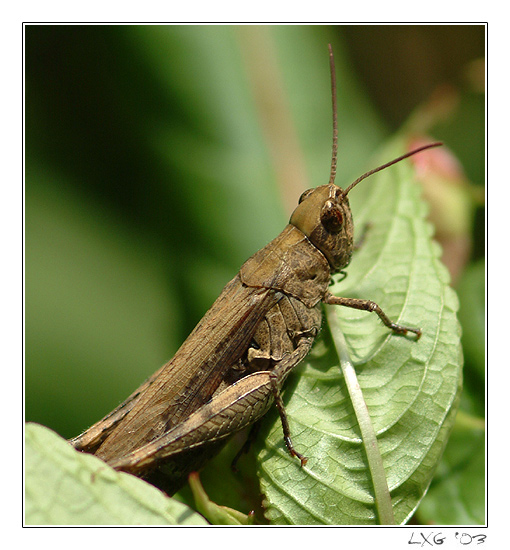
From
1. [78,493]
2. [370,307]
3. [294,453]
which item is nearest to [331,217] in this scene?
[370,307]

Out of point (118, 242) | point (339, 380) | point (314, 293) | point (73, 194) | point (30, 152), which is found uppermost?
point (30, 152)

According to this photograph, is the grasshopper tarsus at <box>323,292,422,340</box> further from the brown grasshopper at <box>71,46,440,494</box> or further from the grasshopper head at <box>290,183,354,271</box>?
the grasshopper head at <box>290,183,354,271</box>

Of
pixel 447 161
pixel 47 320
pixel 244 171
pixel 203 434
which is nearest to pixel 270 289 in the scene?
pixel 203 434

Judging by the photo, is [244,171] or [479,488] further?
[244,171]

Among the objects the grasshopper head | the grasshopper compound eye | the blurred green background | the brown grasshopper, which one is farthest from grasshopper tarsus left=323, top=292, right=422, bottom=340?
the blurred green background

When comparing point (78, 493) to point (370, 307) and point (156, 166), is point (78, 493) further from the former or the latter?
point (156, 166)

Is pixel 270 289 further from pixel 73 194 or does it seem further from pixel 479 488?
pixel 73 194

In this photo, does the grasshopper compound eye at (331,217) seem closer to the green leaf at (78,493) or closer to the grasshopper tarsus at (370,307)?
the grasshopper tarsus at (370,307)
